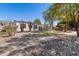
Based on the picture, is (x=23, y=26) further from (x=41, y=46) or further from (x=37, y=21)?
(x=41, y=46)

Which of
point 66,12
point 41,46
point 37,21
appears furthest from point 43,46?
point 66,12

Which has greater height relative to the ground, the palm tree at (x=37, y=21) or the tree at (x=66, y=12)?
the tree at (x=66, y=12)

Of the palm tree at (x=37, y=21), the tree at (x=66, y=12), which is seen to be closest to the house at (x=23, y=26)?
the palm tree at (x=37, y=21)

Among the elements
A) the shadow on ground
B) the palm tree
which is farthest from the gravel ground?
the palm tree

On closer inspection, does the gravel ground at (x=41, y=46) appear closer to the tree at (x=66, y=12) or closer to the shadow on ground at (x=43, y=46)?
the shadow on ground at (x=43, y=46)

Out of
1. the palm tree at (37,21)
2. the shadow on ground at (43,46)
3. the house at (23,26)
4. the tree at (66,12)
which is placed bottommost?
the shadow on ground at (43,46)

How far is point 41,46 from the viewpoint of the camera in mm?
1597

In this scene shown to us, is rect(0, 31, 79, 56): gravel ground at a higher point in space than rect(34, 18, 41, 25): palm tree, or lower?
lower

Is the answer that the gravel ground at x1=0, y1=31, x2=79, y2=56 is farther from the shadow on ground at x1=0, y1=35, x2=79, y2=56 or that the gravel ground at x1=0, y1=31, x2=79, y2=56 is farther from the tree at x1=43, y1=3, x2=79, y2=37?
the tree at x1=43, y1=3, x2=79, y2=37

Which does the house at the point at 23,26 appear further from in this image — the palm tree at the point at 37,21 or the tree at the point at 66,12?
the tree at the point at 66,12

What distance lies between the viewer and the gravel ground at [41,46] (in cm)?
158

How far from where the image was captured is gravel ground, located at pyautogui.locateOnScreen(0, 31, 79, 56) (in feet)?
5.17

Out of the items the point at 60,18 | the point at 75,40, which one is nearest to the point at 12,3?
the point at 60,18

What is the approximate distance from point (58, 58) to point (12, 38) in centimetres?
47
